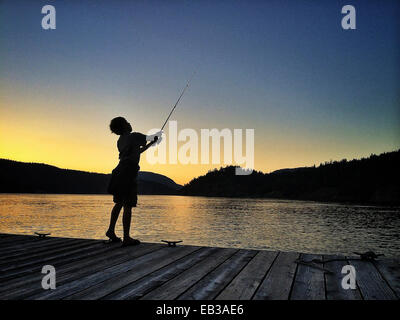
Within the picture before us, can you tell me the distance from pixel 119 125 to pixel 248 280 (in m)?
3.27

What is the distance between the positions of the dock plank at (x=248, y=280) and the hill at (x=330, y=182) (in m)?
115

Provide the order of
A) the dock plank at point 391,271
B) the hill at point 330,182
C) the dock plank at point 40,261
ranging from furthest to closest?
the hill at point 330,182, the dock plank at point 40,261, the dock plank at point 391,271

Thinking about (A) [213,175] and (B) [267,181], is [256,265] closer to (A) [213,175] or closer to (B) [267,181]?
(B) [267,181]

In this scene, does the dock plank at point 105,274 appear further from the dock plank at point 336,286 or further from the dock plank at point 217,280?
the dock plank at point 336,286

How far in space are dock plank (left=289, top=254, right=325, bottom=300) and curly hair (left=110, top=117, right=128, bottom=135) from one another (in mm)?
3362

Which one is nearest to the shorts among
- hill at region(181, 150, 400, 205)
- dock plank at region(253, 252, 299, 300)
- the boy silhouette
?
the boy silhouette

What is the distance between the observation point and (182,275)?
3250 mm

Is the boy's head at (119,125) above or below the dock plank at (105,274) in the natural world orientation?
above

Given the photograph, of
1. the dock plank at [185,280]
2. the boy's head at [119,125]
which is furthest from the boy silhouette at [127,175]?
the dock plank at [185,280]

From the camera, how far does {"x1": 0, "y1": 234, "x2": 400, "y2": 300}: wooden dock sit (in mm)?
2637

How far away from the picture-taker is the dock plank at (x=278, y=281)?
263cm

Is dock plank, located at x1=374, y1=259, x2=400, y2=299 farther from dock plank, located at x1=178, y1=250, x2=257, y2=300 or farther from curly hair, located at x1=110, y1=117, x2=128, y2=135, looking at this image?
curly hair, located at x1=110, y1=117, x2=128, y2=135

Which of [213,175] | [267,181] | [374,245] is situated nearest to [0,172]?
[213,175]
